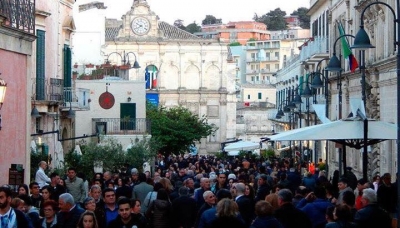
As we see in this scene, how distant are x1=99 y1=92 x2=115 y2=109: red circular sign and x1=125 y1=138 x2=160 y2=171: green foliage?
1136cm

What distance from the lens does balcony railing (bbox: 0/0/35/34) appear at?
21.8m

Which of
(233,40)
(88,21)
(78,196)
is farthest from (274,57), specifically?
(78,196)

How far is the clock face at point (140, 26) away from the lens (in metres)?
100

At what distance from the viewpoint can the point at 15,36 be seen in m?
21.7

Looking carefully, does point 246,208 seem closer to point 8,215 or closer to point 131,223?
point 131,223

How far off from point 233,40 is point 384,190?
515 feet

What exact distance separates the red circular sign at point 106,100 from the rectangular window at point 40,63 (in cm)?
1694

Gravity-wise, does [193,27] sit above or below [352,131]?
above

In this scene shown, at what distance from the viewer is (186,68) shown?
100 m

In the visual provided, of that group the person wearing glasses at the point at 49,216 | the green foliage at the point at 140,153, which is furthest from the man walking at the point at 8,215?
the green foliage at the point at 140,153

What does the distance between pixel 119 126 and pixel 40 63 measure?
52.6 ft

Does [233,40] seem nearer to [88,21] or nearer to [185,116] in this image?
[185,116]

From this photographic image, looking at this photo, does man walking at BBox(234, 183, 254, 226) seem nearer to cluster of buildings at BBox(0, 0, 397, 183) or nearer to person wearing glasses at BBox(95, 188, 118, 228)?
person wearing glasses at BBox(95, 188, 118, 228)

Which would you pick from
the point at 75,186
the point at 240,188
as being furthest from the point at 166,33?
the point at 240,188
